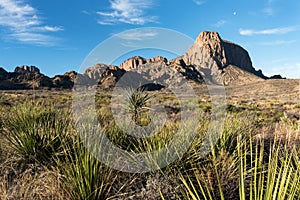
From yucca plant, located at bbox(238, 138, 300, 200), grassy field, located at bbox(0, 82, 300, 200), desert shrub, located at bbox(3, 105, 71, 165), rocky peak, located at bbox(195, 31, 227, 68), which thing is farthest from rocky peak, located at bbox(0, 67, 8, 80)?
rocky peak, located at bbox(195, 31, 227, 68)

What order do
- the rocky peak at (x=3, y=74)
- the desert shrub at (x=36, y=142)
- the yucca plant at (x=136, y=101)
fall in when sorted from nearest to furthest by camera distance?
the desert shrub at (x=36, y=142), the yucca plant at (x=136, y=101), the rocky peak at (x=3, y=74)

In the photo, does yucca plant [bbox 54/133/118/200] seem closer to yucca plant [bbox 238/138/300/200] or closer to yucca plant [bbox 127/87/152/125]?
yucca plant [bbox 238/138/300/200]

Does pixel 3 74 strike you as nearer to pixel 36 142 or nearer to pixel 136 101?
pixel 136 101

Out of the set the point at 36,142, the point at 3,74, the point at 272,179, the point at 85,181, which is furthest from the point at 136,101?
the point at 3,74

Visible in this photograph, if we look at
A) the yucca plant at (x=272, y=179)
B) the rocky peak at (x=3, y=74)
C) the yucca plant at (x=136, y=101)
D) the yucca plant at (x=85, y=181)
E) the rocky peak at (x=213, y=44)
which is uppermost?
the rocky peak at (x=213, y=44)

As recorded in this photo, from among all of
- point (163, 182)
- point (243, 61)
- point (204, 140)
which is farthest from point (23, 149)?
point (243, 61)

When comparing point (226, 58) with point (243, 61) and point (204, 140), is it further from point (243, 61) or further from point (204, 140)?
point (204, 140)

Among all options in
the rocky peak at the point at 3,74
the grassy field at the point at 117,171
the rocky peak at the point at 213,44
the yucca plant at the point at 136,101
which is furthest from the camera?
the rocky peak at the point at 213,44

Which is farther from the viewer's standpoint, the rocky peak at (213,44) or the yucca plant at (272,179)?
the rocky peak at (213,44)

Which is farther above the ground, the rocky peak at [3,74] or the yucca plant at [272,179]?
the rocky peak at [3,74]

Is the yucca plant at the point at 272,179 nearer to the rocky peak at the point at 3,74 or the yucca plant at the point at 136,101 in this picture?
the yucca plant at the point at 136,101

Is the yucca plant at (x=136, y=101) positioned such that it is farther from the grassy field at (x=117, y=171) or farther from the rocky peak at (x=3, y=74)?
the rocky peak at (x=3, y=74)

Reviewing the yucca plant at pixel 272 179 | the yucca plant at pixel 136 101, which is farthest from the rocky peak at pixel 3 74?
the yucca plant at pixel 272 179

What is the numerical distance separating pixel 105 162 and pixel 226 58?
18213cm
